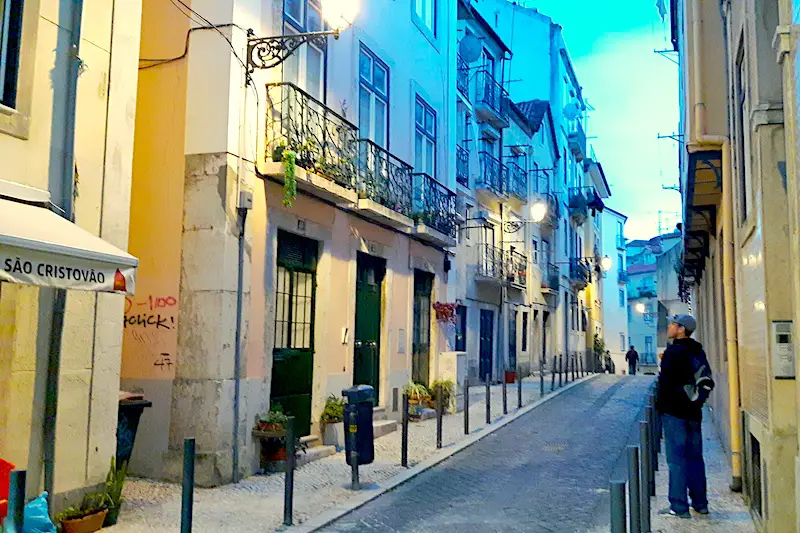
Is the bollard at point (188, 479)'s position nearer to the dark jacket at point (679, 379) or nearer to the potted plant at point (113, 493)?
the potted plant at point (113, 493)

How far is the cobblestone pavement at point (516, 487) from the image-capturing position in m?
7.50

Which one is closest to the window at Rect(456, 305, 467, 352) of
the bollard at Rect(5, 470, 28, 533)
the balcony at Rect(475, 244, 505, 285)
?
the balcony at Rect(475, 244, 505, 285)

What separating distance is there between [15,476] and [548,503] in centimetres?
581

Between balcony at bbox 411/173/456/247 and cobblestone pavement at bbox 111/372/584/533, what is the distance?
16.7 feet

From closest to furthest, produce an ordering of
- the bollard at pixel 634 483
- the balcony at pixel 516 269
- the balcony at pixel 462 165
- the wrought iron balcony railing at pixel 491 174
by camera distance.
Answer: the bollard at pixel 634 483 → the balcony at pixel 462 165 → the wrought iron balcony railing at pixel 491 174 → the balcony at pixel 516 269

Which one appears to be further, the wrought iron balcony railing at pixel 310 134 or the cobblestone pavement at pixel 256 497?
the wrought iron balcony railing at pixel 310 134

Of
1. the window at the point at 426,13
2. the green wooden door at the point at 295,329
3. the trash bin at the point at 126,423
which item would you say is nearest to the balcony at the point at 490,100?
the window at the point at 426,13

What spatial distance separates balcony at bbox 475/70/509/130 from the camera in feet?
83.2

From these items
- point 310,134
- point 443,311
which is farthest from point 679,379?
point 443,311

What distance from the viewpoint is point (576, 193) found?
41.9 meters

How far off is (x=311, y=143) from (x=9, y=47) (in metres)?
4.74

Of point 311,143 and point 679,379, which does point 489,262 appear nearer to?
point 311,143

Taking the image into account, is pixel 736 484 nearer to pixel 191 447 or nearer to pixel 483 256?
pixel 191 447

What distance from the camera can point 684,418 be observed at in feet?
24.0
